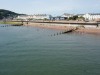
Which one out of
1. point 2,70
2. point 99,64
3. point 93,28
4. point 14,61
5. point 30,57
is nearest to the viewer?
point 2,70

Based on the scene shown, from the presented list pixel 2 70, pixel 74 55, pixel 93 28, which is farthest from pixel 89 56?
pixel 93 28

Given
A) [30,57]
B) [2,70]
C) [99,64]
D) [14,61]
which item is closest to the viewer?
[2,70]

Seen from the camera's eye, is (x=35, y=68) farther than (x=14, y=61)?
No

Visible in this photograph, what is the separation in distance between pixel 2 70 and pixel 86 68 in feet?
26.4

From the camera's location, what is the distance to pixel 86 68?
80.7ft

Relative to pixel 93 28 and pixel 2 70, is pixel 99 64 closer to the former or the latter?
pixel 2 70

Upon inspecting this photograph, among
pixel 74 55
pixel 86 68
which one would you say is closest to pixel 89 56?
pixel 74 55

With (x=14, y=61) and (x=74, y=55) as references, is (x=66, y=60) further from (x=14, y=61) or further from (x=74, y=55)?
(x=14, y=61)

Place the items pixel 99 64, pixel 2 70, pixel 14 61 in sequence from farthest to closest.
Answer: pixel 14 61 → pixel 99 64 → pixel 2 70

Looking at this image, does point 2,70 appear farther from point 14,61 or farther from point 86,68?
point 86,68

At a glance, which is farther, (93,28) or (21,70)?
(93,28)

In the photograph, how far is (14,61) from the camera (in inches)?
1096

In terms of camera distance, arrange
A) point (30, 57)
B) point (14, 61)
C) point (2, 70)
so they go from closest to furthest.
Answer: point (2, 70) → point (14, 61) → point (30, 57)

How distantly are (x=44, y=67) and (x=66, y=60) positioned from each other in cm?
419
